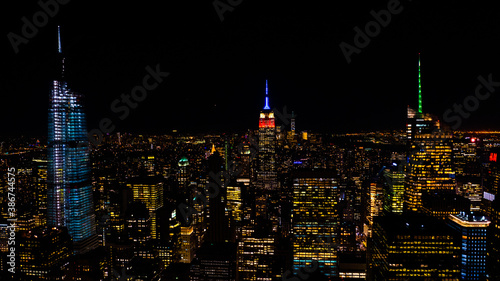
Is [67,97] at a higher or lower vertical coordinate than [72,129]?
higher


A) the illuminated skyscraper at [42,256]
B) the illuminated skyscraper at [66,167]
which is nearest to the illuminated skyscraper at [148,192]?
the illuminated skyscraper at [66,167]

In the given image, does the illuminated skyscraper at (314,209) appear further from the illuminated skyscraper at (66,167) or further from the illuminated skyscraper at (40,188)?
the illuminated skyscraper at (40,188)

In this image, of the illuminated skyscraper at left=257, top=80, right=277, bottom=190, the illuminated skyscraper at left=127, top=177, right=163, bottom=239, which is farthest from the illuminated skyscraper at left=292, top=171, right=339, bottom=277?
the illuminated skyscraper at left=257, top=80, right=277, bottom=190

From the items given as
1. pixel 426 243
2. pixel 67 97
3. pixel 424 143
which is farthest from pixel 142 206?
pixel 424 143

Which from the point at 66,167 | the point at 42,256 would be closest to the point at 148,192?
the point at 66,167

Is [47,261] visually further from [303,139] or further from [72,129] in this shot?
[303,139]

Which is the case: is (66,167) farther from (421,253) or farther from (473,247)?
(473,247)

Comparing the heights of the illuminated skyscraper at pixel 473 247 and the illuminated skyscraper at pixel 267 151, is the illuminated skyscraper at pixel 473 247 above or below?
below
